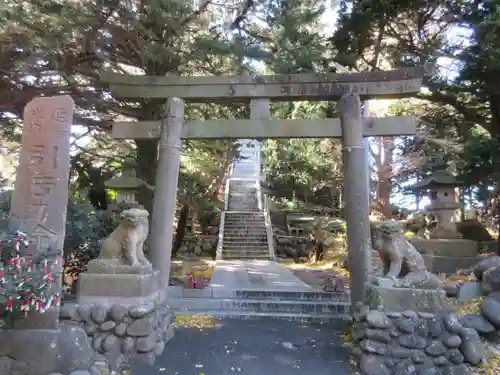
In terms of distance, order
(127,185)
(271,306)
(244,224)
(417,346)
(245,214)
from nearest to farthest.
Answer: (417,346) < (271,306) < (127,185) < (244,224) < (245,214)

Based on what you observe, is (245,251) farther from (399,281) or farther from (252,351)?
(399,281)

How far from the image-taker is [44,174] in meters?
4.62

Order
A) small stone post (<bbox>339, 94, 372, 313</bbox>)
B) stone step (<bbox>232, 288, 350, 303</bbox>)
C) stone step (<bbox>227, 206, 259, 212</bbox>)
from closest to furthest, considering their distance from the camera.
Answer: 1. small stone post (<bbox>339, 94, 372, 313</bbox>)
2. stone step (<bbox>232, 288, 350, 303</bbox>)
3. stone step (<bbox>227, 206, 259, 212</bbox>)

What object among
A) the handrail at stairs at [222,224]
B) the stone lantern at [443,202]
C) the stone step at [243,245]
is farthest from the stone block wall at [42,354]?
the stone step at [243,245]

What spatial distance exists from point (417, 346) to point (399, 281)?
80cm

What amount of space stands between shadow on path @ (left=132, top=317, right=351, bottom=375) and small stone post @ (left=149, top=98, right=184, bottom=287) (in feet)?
4.23

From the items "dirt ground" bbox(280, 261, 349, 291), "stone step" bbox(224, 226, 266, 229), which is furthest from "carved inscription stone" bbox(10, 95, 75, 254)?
"stone step" bbox(224, 226, 266, 229)

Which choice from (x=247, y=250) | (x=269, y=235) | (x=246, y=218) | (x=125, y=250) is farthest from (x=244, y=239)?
(x=125, y=250)

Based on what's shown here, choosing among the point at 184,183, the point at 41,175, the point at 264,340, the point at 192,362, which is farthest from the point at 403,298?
the point at 184,183

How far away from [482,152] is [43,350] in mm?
9840

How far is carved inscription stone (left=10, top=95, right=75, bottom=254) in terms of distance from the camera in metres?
4.50

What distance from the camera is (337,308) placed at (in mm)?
7809

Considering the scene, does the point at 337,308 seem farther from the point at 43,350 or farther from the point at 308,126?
the point at 43,350

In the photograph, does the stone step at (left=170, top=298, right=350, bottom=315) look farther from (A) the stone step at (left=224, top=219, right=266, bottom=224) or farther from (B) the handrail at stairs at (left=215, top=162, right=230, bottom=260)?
(A) the stone step at (left=224, top=219, right=266, bottom=224)
